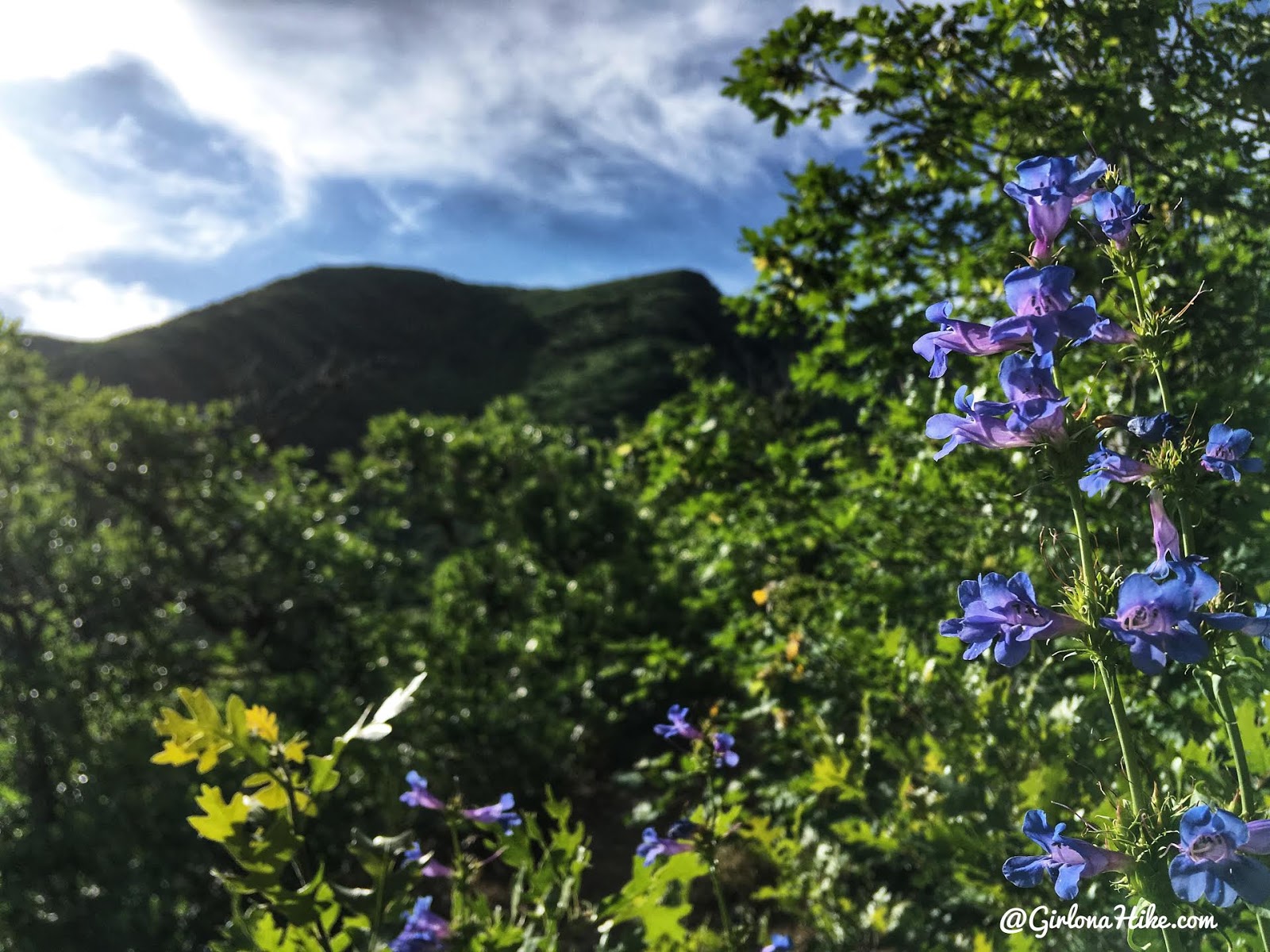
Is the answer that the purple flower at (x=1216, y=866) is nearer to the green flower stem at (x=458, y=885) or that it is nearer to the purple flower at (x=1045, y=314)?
the purple flower at (x=1045, y=314)

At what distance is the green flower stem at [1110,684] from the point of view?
79 centimetres

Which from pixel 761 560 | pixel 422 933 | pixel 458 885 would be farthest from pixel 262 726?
pixel 761 560

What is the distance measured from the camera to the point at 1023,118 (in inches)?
98.7

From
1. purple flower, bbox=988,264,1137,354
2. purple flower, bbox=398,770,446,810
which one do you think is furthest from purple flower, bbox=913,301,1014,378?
purple flower, bbox=398,770,446,810

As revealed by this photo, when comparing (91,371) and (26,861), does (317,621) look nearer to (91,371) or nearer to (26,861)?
(26,861)

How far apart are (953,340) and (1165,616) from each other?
1.27 feet

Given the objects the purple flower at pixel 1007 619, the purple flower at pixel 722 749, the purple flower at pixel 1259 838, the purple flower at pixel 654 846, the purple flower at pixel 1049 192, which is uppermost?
the purple flower at pixel 1049 192

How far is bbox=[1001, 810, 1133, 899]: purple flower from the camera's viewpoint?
0.82 metres

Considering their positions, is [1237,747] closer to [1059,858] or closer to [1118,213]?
[1059,858]

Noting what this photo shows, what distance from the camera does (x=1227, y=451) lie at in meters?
0.87

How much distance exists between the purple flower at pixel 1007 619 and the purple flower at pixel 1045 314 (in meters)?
0.26

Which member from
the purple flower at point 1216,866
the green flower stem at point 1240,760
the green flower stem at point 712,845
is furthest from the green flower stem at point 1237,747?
the green flower stem at point 712,845

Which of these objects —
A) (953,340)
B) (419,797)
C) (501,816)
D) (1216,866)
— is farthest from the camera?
(419,797)

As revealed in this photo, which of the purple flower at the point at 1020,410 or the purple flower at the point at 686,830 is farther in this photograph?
the purple flower at the point at 686,830
